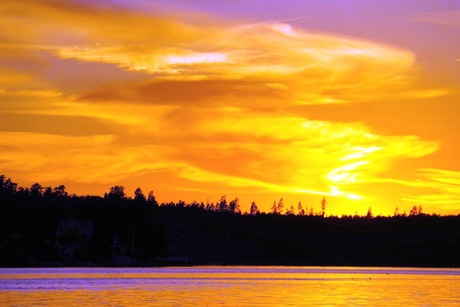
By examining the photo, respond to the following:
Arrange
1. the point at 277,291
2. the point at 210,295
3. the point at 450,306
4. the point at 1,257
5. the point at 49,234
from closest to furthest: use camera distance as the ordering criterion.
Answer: the point at 450,306
the point at 210,295
the point at 277,291
the point at 1,257
the point at 49,234

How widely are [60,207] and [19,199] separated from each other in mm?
11935

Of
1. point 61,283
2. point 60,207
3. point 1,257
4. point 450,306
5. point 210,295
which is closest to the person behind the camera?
point 450,306

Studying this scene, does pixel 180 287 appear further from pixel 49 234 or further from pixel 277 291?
pixel 49 234

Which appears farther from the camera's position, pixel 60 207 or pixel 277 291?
pixel 60 207

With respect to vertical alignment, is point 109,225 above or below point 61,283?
above

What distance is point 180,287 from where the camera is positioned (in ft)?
328

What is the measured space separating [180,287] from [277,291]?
10913mm

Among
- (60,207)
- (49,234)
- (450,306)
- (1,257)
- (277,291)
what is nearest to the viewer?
(450,306)

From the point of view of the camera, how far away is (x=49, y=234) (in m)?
165

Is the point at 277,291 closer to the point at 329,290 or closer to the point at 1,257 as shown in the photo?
the point at 329,290

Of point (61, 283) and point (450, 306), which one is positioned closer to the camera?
point (450, 306)

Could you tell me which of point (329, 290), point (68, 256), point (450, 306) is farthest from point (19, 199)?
point (450, 306)

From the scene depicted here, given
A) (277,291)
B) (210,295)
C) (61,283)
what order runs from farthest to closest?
(61,283) → (277,291) → (210,295)

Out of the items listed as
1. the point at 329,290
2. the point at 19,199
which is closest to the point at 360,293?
the point at 329,290
